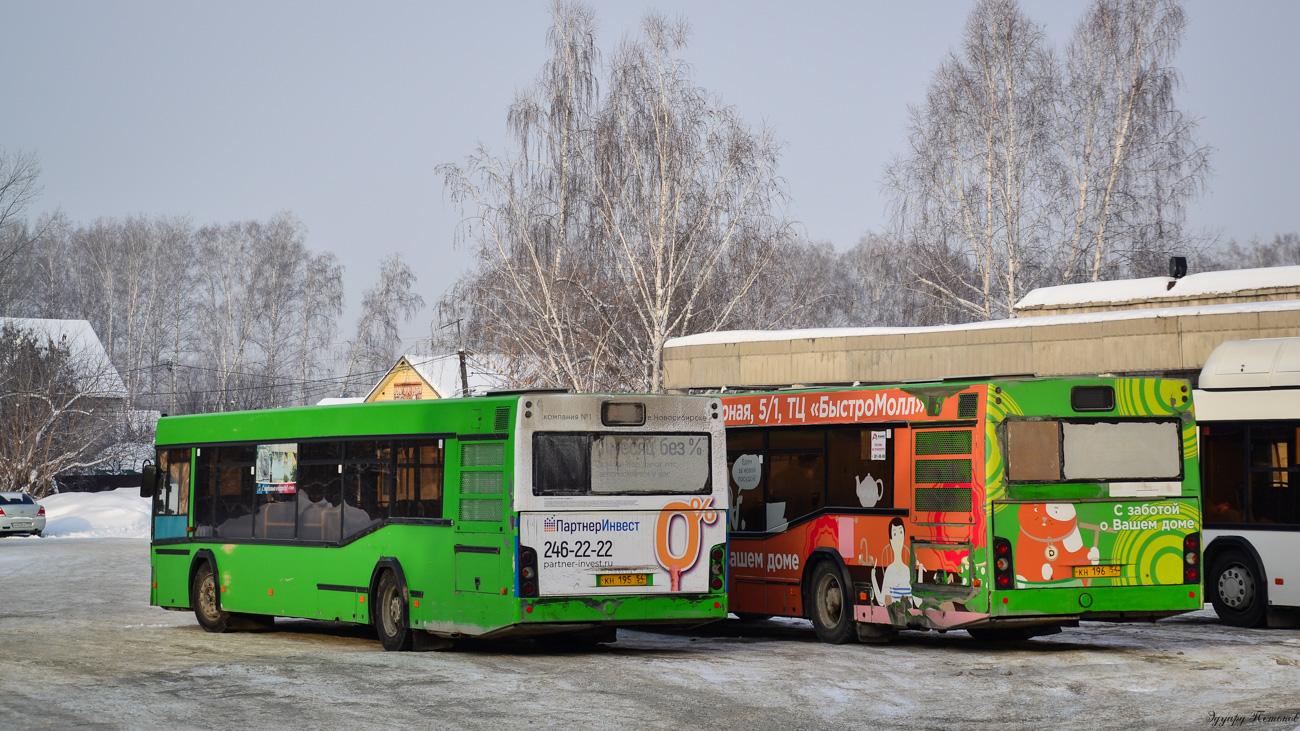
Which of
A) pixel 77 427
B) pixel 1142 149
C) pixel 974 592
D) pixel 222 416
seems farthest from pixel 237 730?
pixel 77 427

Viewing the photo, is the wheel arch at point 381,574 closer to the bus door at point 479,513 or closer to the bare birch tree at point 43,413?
the bus door at point 479,513

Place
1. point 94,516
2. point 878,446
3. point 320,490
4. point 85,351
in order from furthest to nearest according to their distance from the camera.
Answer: point 85,351 → point 94,516 → point 320,490 → point 878,446

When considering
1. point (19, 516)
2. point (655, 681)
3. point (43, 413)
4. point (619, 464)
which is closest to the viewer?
point (655, 681)

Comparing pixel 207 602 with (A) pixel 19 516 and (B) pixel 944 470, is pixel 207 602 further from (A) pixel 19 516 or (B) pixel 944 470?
(A) pixel 19 516

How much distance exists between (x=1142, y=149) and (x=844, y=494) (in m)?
29.4

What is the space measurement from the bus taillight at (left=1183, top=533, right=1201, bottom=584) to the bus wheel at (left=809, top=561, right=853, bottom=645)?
3.25 metres

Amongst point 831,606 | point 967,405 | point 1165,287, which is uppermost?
point 1165,287

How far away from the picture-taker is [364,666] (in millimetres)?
12555

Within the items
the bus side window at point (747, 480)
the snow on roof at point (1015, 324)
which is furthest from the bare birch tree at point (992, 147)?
the bus side window at point (747, 480)

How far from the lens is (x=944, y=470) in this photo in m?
14.3

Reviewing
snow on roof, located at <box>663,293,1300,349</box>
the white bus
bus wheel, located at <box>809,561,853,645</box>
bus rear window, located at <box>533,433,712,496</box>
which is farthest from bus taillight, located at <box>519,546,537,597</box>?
snow on roof, located at <box>663,293,1300,349</box>

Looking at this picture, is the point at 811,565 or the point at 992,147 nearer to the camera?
the point at 811,565

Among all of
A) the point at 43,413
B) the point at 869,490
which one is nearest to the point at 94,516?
the point at 43,413

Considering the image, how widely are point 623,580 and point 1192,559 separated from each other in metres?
5.52
